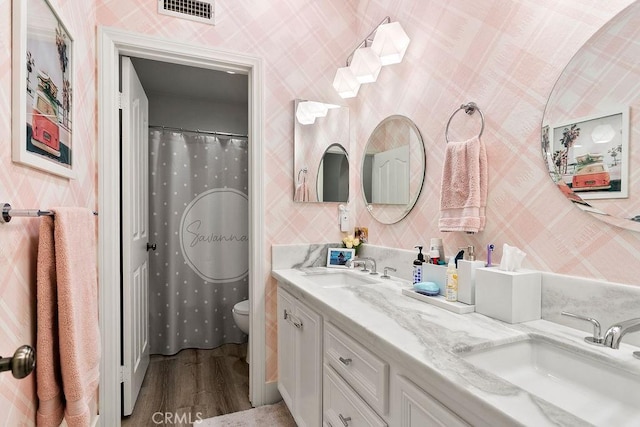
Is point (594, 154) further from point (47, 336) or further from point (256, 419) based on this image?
point (256, 419)

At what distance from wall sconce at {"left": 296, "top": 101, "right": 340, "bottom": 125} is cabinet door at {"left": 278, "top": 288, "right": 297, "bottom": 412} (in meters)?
1.07

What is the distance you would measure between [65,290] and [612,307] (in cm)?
155

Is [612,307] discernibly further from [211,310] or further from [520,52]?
[211,310]

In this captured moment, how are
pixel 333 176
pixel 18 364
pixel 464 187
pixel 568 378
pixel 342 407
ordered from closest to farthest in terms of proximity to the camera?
pixel 18 364 → pixel 568 378 → pixel 342 407 → pixel 464 187 → pixel 333 176

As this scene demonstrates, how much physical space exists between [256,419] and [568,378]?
1613 mm

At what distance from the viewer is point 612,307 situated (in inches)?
37.4

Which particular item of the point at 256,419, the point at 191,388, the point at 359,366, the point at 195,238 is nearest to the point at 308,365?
the point at 359,366

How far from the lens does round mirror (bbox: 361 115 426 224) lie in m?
1.76

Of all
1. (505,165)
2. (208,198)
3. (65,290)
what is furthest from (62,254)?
(208,198)

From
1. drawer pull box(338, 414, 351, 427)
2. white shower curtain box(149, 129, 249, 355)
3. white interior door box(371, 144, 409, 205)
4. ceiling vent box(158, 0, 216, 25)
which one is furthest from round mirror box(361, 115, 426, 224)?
white shower curtain box(149, 129, 249, 355)

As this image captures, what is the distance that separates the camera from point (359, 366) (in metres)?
1.11

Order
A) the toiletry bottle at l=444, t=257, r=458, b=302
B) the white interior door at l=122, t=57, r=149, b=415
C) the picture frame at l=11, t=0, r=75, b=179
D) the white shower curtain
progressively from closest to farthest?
1. the picture frame at l=11, t=0, r=75, b=179
2. the toiletry bottle at l=444, t=257, r=458, b=302
3. the white interior door at l=122, t=57, r=149, b=415
4. the white shower curtain

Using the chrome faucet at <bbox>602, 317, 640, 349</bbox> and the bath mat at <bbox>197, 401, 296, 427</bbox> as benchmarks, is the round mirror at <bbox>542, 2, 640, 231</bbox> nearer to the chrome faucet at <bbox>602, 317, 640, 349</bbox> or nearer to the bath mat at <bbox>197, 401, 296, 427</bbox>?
the chrome faucet at <bbox>602, 317, 640, 349</bbox>

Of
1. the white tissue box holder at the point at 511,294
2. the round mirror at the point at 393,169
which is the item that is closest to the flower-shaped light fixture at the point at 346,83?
the round mirror at the point at 393,169
